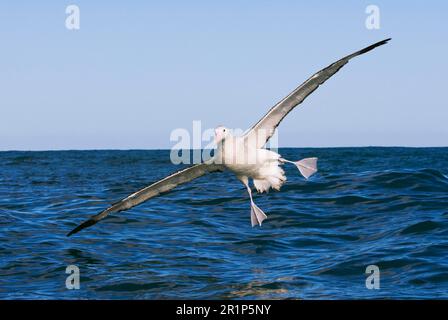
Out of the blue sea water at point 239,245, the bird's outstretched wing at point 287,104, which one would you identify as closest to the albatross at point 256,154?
the bird's outstretched wing at point 287,104

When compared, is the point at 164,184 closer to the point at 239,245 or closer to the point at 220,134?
the point at 220,134

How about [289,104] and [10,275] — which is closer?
[289,104]

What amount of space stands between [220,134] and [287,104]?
137 cm

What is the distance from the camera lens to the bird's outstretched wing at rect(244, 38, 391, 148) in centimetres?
1208

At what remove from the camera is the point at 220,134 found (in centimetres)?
1345

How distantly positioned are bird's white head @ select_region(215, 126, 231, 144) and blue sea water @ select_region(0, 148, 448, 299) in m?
2.70

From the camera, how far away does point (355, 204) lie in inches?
836

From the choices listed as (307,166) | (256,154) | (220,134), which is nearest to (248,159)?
(256,154)

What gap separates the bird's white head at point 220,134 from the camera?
13.4m

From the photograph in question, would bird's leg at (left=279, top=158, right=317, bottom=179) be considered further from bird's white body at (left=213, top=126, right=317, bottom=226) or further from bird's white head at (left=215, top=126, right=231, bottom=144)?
bird's white head at (left=215, top=126, right=231, bottom=144)

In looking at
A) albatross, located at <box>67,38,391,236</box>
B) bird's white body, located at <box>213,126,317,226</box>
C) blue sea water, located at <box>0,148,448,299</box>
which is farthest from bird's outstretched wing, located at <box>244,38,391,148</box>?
blue sea water, located at <box>0,148,448,299</box>

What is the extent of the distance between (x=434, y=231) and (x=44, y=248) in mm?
9178

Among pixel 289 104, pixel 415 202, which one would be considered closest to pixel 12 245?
pixel 289 104
